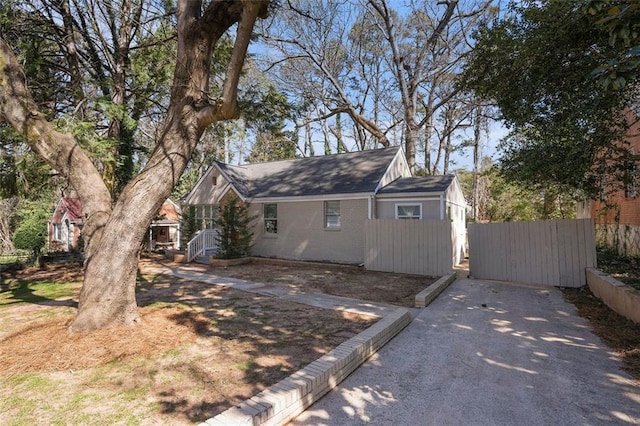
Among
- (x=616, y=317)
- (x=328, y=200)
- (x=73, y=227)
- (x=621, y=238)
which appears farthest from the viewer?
(x=73, y=227)

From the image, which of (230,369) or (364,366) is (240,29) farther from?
(364,366)

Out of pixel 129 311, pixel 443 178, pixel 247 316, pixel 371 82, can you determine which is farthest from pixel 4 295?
pixel 371 82

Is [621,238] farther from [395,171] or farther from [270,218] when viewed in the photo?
[270,218]

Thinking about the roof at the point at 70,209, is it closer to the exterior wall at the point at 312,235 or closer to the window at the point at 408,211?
the exterior wall at the point at 312,235

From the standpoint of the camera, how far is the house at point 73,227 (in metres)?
25.5

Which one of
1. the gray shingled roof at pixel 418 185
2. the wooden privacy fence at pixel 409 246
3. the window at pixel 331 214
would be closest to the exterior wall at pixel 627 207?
the gray shingled roof at pixel 418 185

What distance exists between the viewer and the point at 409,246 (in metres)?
10.8

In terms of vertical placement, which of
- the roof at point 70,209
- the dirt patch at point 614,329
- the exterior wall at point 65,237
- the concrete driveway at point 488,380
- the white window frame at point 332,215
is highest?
the roof at point 70,209

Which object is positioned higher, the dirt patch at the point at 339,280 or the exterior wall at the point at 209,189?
the exterior wall at the point at 209,189

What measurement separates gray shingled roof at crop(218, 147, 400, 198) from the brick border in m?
8.43

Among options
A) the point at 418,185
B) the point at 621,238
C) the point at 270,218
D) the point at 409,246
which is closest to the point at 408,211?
the point at 418,185

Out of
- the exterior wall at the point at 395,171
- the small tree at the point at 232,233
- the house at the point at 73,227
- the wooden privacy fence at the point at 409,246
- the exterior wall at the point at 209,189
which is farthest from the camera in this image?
the house at the point at 73,227

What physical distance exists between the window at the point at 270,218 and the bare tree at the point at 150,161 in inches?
383

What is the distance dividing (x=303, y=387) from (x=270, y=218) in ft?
40.1
